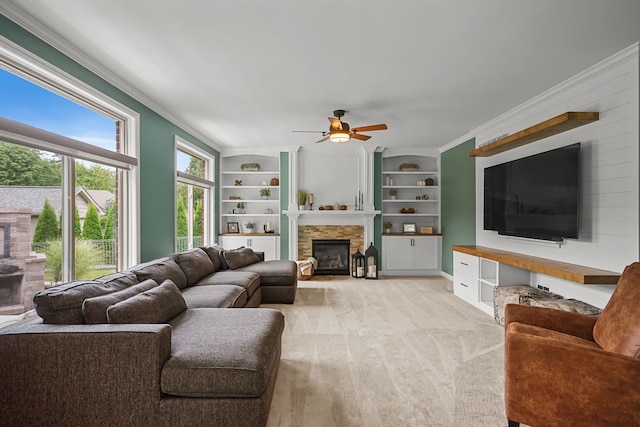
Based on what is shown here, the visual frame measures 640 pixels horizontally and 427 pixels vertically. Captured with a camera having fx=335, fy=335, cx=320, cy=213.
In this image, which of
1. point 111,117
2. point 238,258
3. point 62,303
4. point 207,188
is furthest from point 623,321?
point 207,188

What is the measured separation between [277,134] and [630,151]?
177 inches

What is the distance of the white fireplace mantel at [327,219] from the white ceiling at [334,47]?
274cm

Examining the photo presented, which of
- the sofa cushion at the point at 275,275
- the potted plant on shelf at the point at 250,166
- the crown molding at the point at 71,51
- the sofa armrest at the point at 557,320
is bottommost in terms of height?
the sofa cushion at the point at 275,275

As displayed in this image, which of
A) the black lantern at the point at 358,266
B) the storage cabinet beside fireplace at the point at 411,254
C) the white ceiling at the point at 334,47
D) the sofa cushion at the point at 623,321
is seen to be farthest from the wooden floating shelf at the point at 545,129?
the black lantern at the point at 358,266

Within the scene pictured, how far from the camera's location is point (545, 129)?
11.2 ft

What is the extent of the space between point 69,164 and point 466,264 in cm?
475

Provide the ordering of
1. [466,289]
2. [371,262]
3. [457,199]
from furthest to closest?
[371,262], [457,199], [466,289]

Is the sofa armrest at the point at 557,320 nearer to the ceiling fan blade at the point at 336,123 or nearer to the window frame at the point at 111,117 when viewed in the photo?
the ceiling fan blade at the point at 336,123

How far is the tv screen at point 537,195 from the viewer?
328 centimetres

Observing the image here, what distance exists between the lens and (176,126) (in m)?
4.72

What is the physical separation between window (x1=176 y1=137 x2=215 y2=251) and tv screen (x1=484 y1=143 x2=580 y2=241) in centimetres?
445

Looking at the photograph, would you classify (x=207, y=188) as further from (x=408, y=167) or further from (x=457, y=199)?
(x=457, y=199)

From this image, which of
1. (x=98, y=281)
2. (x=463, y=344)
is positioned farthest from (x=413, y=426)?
(x=98, y=281)

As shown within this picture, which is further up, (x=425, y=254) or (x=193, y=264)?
(x=193, y=264)
